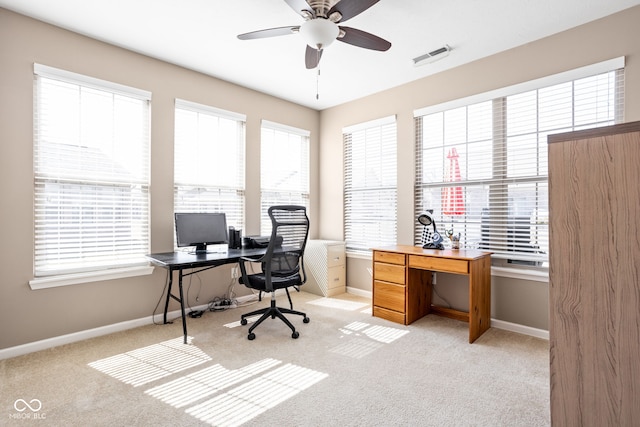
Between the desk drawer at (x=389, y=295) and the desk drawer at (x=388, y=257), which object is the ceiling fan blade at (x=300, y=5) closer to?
the desk drawer at (x=388, y=257)

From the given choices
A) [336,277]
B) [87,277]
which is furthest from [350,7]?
[336,277]

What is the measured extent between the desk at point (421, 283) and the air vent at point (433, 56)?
6.59 feet

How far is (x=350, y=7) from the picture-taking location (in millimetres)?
2061

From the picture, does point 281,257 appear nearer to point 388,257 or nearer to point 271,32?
point 388,257

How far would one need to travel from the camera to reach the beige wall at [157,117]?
2.57 meters

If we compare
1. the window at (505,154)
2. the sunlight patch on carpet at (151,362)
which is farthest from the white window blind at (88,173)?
the window at (505,154)

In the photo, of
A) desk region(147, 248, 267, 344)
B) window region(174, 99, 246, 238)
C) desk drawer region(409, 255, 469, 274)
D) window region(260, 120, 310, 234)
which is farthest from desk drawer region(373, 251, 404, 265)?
window region(174, 99, 246, 238)

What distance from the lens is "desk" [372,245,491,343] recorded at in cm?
287

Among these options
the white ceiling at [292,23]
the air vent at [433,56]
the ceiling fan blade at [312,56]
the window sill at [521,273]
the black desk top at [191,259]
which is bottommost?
the window sill at [521,273]

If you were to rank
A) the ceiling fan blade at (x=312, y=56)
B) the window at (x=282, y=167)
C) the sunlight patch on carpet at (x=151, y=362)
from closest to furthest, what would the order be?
the sunlight patch on carpet at (x=151, y=362) → the ceiling fan blade at (x=312, y=56) → the window at (x=282, y=167)

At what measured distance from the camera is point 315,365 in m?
2.43

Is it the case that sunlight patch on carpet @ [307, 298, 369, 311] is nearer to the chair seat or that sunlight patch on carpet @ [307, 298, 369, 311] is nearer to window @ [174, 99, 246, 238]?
the chair seat

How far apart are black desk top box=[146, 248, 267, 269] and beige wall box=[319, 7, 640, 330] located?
1.98 meters

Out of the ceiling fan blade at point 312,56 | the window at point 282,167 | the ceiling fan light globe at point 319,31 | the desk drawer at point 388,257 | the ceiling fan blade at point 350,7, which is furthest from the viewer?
the window at point 282,167
